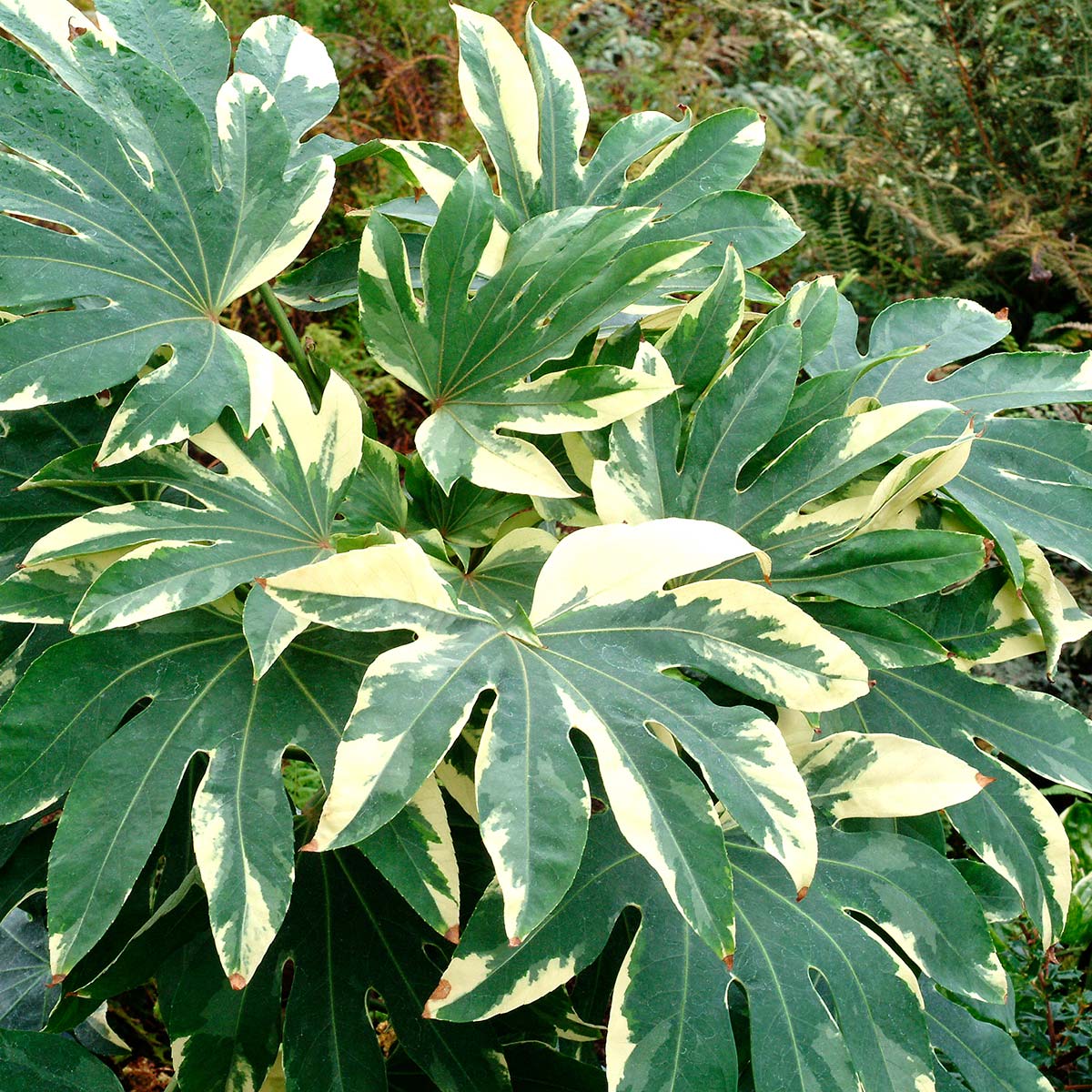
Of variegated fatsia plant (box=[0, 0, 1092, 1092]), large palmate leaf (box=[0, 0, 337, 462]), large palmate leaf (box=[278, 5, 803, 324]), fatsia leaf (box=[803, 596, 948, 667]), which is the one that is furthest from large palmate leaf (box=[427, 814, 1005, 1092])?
large palmate leaf (box=[278, 5, 803, 324])

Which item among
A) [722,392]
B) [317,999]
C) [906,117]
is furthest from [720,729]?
[906,117]

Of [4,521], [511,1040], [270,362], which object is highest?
[270,362]

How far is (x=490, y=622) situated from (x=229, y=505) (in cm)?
24

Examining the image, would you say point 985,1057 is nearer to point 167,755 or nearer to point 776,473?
→ point 776,473

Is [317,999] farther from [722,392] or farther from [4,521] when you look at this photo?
[722,392]

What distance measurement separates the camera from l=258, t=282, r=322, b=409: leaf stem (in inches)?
35.2

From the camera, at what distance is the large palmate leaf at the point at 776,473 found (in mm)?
767

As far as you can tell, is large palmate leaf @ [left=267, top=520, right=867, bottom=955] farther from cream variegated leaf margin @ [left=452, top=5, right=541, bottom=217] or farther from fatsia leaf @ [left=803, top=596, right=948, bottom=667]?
cream variegated leaf margin @ [left=452, top=5, right=541, bottom=217]

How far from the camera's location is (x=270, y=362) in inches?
29.0

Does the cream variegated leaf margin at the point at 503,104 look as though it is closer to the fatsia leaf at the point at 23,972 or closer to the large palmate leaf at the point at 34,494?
the large palmate leaf at the point at 34,494

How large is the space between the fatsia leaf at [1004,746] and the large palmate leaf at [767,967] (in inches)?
3.6

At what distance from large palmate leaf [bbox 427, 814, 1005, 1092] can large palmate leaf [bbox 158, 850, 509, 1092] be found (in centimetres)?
15

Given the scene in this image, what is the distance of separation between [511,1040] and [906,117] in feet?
9.84

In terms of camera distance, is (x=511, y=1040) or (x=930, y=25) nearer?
(x=511, y=1040)
